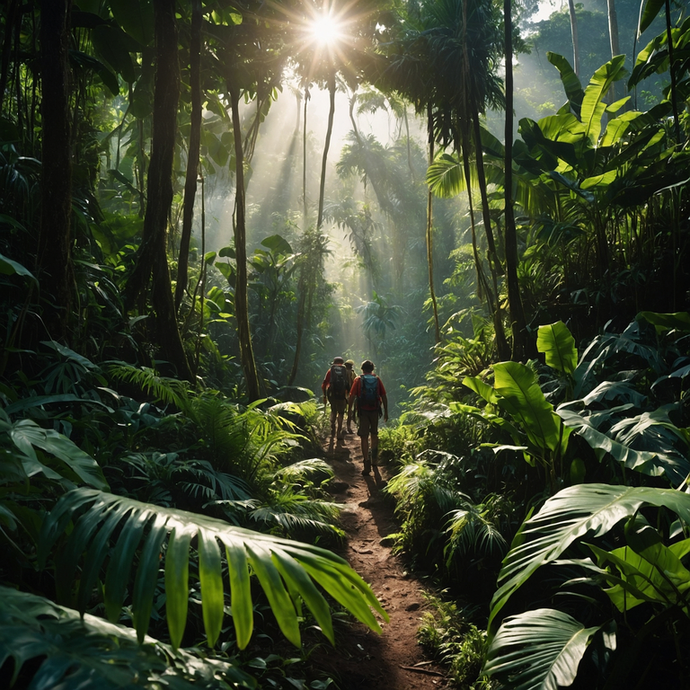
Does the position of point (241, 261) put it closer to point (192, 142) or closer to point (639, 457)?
point (192, 142)

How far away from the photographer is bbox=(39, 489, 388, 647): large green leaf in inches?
49.3

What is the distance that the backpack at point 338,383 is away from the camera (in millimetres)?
8539

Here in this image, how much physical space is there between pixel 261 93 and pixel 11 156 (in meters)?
4.82

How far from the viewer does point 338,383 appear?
8547 mm

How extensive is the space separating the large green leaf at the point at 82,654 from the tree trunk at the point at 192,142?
4.93 metres

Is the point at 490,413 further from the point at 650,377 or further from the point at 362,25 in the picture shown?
the point at 362,25

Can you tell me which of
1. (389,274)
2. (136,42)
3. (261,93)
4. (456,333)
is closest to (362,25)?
(261,93)

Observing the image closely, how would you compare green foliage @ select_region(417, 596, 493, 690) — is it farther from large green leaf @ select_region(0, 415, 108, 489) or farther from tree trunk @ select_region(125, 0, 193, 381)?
tree trunk @ select_region(125, 0, 193, 381)

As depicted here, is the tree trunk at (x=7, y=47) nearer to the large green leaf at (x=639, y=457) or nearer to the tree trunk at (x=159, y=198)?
the tree trunk at (x=159, y=198)

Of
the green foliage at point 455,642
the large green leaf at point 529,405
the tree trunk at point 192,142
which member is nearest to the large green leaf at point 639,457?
the large green leaf at point 529,405

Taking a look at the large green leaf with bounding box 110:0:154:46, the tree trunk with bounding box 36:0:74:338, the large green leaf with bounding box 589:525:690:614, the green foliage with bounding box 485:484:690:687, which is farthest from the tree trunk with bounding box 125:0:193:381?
the large green leaf with bounding box 589:525:690:614

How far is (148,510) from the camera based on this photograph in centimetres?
150

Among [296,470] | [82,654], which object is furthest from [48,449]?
[296,470]

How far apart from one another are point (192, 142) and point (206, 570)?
6.10 m
